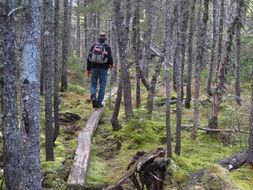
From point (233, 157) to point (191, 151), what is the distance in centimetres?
166

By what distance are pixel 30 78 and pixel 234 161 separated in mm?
6074

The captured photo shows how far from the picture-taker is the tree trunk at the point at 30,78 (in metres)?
6.07

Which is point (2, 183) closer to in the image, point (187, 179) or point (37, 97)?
point (37, 97)

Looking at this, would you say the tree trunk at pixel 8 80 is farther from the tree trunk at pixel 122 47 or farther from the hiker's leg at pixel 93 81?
the hiker's leg at pixel 93 81

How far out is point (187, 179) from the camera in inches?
310

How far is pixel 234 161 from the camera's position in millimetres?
10141

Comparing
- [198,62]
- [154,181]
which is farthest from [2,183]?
[198,62]

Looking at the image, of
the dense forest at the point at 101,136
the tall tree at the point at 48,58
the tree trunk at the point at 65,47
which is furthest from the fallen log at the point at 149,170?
the tree trunk at the point at 65,47

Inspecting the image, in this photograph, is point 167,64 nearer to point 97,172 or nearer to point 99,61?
point 97,172

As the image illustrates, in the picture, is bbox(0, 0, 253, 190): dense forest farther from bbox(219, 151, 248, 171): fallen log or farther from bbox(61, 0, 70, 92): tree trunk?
bbox(61, 0, 70, 92): tree trunk

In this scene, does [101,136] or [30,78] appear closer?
[30,78]

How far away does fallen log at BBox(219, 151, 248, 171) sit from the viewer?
9824 millimetres

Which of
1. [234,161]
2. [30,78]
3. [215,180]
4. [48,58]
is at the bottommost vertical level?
[234,161]

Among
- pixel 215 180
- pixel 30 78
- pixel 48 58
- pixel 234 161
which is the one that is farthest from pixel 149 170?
pixel 234 161
